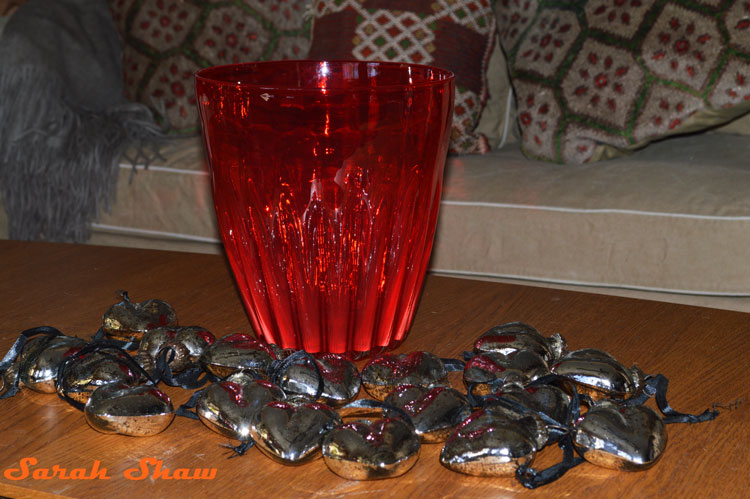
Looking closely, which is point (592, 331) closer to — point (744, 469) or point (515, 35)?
point (744, 469)

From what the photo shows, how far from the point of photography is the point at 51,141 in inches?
60.6

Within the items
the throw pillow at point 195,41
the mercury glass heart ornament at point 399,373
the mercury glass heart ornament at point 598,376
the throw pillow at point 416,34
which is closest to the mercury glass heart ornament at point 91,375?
the mercury glass heart ornament at point 399,373

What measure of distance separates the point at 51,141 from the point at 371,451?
134 centimetres

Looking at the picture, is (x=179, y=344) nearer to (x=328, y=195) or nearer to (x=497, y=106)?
(x=328, y=195)

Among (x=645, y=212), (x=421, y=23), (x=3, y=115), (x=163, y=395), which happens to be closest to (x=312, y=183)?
(x=163, y=395)

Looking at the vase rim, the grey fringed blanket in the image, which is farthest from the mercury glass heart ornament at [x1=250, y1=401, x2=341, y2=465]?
the grey fringed blanket

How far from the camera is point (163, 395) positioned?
17.6 inches

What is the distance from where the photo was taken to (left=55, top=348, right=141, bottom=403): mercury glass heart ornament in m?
0.47

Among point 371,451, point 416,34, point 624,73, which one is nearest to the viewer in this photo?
point 371,451

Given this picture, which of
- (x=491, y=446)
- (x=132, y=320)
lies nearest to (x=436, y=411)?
(x=491, y=446)

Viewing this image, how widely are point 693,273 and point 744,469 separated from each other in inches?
31.7

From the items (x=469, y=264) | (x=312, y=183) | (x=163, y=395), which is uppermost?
(x=312, y=183)

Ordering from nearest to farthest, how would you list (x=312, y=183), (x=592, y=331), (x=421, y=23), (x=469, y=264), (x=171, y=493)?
1. (x=171, y=493)
2. (x=312, y=183)
3. (x=592, y=331)
4. (x=469, y=264)
5. (x=421, y=23)

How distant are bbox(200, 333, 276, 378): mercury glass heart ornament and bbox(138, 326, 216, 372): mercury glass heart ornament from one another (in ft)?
0.07
